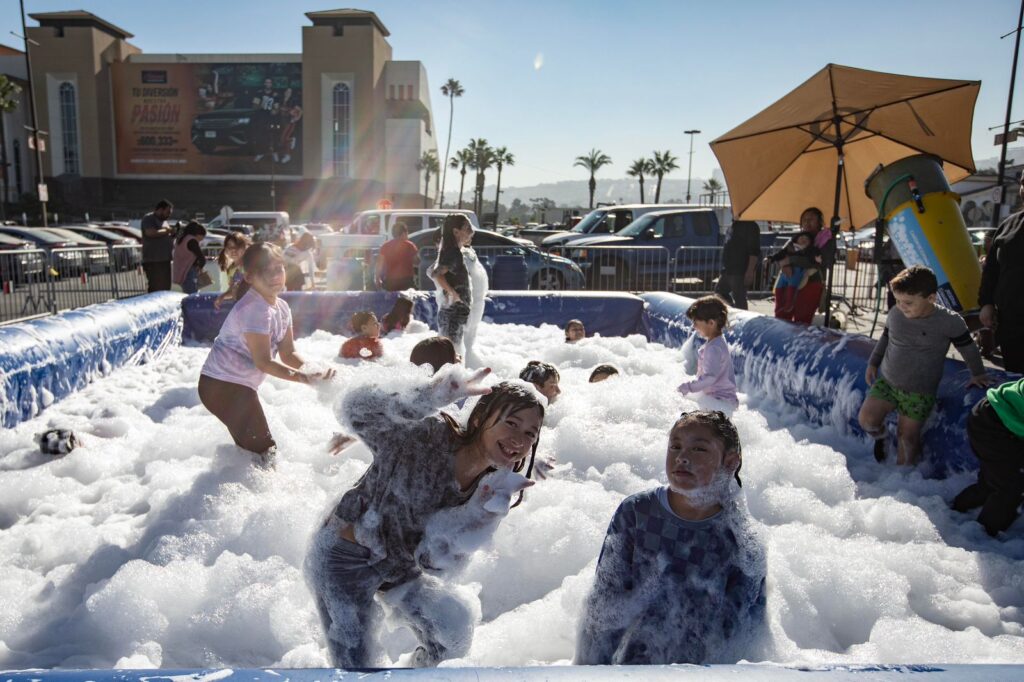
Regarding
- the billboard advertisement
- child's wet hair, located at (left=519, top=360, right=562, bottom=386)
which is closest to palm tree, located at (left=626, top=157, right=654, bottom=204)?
the billboard advertisement

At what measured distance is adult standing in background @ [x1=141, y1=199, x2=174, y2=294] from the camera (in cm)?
1018

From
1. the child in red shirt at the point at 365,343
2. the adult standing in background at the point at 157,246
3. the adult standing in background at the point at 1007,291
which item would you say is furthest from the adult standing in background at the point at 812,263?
the adult standing in background at the point at 157,246

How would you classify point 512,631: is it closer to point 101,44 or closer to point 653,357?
point 653,357

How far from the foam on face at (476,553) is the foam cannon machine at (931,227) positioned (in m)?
1.88

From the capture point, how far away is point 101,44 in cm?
5731

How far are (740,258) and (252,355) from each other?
7165 mm

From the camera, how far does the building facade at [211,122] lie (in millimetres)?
56531

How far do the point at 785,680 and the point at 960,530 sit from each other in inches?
116

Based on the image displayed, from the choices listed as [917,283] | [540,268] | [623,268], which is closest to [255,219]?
[623,268]

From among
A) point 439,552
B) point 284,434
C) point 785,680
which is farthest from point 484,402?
point 284,434

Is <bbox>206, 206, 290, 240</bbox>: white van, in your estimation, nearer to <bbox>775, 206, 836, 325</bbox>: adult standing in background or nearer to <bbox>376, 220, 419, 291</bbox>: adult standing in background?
<bbox>376, 220, 419, 291</bbox>: adult standing in background

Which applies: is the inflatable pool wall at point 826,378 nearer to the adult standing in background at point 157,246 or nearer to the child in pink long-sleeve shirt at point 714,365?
the child in pink long-sleeve shirt at point 714,365

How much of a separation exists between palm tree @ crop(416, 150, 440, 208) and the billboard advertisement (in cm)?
1075

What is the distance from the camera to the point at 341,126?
57.2 meters
